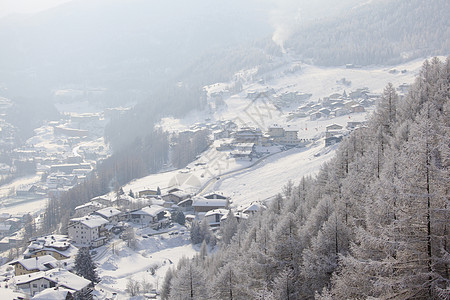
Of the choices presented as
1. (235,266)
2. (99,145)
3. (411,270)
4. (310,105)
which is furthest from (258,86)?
(411,270)

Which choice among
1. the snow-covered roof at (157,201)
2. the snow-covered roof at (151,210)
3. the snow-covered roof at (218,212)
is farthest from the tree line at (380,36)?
the snow-covered roof at (151,210)

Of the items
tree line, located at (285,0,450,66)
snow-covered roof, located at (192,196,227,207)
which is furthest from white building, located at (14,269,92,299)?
tree line, located at (285,0,450,66)

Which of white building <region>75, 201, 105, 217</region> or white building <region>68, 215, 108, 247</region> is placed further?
white building <region>75, 201, 105, 217</region>

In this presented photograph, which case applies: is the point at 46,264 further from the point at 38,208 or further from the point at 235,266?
the point at 38,208

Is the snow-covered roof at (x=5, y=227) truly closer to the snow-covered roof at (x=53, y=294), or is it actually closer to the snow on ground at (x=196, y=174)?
the snow on ground at (x=196, y=174)

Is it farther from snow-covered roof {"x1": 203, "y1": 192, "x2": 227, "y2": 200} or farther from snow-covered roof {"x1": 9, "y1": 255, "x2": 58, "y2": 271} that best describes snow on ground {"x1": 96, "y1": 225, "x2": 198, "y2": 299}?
snow-covered roof {"x1": 203, "y1": 192, "x2": 227, "y2": 200}

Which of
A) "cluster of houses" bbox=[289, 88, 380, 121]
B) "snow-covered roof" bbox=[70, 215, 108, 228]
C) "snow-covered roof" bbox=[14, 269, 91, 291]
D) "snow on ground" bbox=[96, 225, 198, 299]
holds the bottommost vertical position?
"snow on ground" bbox=[96, 225, 198, 299]

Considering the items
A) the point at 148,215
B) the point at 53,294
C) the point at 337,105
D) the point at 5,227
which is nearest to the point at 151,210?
the point at 148,215

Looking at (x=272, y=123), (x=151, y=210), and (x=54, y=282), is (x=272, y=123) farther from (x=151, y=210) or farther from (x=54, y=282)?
(x=54, y=282)
